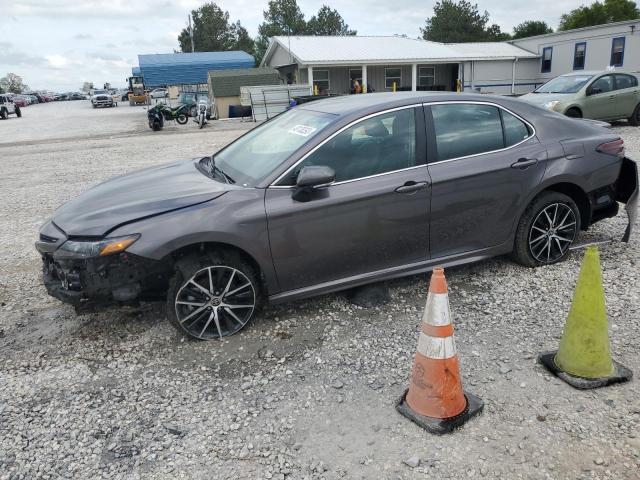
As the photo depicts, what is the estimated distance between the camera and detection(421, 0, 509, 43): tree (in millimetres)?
64812

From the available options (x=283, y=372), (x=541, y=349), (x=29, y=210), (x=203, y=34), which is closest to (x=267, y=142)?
(x=283, y=372)

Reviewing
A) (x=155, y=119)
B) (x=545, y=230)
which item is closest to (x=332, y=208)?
(x=545, y=230)

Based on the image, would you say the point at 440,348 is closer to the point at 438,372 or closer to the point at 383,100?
the point at 438,372

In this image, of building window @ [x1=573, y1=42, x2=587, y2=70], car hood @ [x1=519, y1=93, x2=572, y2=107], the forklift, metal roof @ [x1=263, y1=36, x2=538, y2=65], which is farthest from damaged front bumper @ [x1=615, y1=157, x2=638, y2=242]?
the forklift

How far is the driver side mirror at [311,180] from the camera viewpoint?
135 inches

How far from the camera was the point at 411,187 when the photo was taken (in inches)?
149

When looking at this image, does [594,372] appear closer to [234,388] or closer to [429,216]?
[429,216]

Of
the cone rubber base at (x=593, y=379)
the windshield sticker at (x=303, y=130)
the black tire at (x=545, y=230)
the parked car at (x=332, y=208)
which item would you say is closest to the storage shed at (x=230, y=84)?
the parked car at (x=332, y=208)

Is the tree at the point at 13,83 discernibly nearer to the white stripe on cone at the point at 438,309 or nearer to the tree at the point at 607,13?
the tree at the point at 607,13

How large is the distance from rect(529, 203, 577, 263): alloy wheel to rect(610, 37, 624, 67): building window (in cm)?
2544

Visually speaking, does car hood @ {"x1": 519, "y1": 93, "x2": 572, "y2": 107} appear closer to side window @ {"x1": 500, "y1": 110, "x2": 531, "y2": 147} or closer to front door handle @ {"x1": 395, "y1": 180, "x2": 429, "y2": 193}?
side window @ {"x1": 500, "y1": 110, "x2": 531, "y2": 147}

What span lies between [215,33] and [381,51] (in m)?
56.8

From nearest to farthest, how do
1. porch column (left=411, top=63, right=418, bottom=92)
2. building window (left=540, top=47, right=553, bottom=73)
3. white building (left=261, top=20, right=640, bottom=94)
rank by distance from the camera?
1. white building (left=261, top=20, right=640, bottom=94)
2. porch column (left=411, top=63, right=418, bottom=92)
3. building window (left=540, top=47, right=553, bottom=73)

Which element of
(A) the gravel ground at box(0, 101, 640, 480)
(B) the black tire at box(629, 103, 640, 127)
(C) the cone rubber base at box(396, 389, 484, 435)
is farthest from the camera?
(B) the black tire at box(629, 103, 640, 127)
